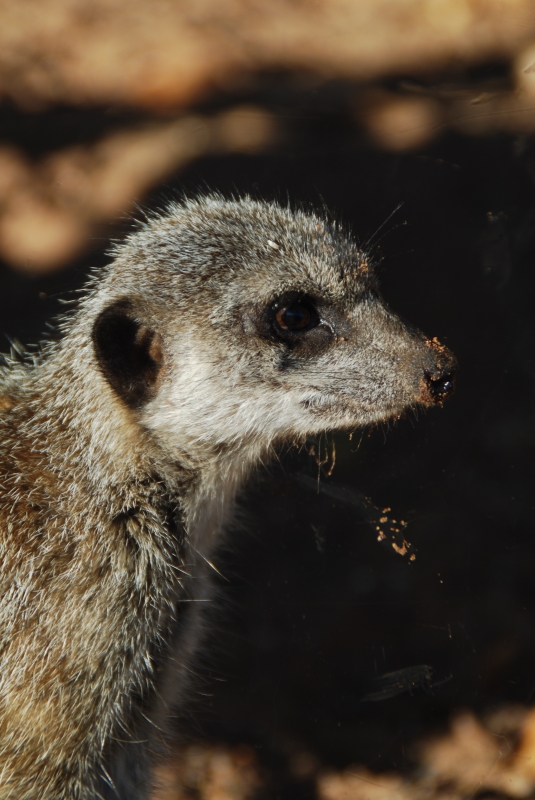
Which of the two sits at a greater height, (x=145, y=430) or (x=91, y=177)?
(x=91, y=177)

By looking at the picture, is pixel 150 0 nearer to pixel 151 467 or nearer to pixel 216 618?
pixel 151 467

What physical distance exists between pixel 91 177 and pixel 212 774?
295 cm

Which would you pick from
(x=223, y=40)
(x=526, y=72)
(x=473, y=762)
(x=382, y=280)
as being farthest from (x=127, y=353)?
(x=473, y=762)

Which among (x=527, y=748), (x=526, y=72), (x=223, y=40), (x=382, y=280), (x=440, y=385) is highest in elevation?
(x=223, y=40)

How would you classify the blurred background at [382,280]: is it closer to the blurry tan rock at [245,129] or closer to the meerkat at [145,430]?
the blurry tan rock at [245,129]

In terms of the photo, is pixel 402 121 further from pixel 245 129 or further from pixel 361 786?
pixel 361 786

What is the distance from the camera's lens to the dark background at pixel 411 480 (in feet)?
9.00

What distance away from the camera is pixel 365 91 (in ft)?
8.92

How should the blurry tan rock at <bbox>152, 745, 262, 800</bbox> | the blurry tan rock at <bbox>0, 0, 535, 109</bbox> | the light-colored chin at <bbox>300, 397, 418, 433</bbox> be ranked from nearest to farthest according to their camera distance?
the light-colored chin at <bbox>300, 397, 418, 433</bbox>
the blurry tan rock at <bbox>0, 0, 535, 109</bbox>
the blurry tan rock at <bbox>152, 745, 262, 800</bbox>

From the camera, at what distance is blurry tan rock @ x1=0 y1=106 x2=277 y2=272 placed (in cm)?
281

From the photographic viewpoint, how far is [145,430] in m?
2.00

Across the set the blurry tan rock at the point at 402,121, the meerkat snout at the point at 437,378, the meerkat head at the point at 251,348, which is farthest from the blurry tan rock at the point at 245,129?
the meerkat snout at the point at 437,378

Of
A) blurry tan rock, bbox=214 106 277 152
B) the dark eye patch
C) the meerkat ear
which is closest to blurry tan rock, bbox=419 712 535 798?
the dark eye patch

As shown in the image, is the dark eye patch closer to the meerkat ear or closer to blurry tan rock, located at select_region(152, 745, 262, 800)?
the meerkat ear
